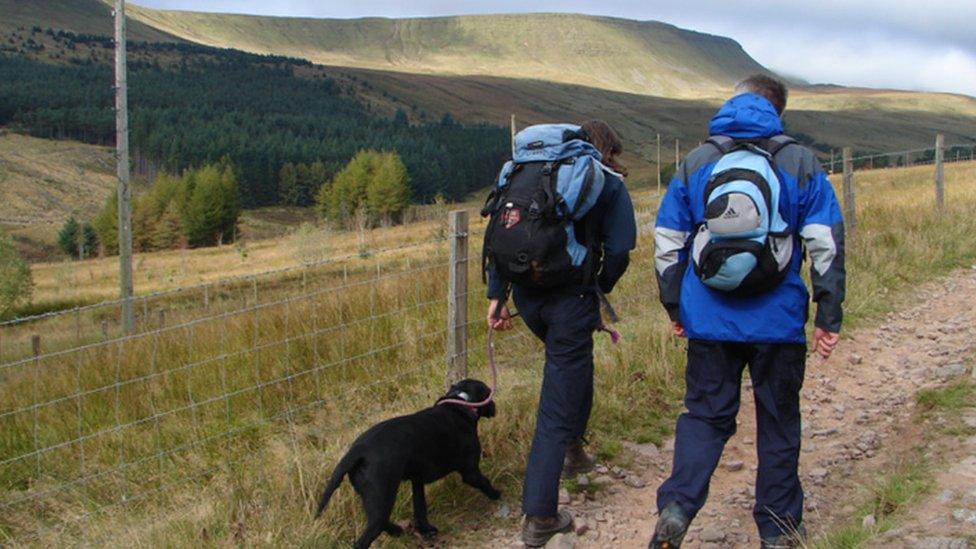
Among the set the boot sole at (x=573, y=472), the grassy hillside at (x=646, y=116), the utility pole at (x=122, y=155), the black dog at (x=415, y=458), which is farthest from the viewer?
the grassy hillside at (x=646, y=116)

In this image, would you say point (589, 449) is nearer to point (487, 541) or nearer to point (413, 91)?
point (487, 541)

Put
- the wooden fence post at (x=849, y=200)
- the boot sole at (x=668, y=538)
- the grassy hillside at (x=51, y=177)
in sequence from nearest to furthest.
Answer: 1. the boot sole at (x=668, y=538)
2. the wooden fence post at (x=849, y=200)
3. the grassy hillside at (x=51, y=177)

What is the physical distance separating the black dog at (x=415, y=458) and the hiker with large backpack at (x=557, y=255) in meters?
0.40

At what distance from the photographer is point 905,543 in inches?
123

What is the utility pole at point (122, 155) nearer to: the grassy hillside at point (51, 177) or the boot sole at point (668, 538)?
the boot sole at point (668, 538)

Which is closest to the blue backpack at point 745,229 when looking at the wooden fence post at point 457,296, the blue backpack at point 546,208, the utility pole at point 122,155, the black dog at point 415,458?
the blue backpack at point 546,208

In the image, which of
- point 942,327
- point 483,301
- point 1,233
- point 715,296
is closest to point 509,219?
point 715,296

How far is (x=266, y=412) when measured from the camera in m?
6.05

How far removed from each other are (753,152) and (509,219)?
97 cm

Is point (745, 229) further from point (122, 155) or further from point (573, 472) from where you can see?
point (122, 155)

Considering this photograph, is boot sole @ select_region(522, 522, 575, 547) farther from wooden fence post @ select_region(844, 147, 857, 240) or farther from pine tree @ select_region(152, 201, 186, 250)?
pine tree @ select_region(152, 201, 186, 250)

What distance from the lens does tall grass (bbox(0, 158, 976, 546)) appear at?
4137mm

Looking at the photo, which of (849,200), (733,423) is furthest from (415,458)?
(849,200)

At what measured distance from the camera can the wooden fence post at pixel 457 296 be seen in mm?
5211
